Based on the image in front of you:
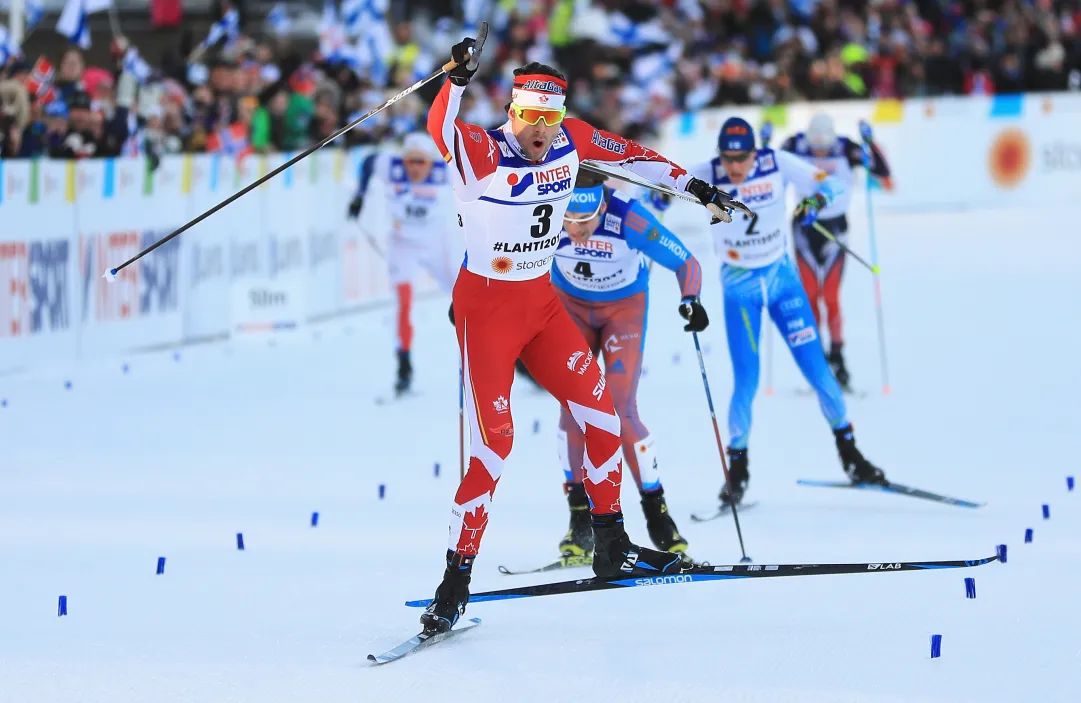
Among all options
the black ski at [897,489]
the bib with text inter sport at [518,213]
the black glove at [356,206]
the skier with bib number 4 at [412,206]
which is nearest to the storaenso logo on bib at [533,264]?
the bib with text inter sport at [518,213]

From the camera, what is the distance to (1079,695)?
15.3ft

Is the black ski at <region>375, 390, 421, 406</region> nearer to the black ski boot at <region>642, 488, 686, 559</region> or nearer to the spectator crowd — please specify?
the black ski boot at <region>642, 488, 686, 559</region>

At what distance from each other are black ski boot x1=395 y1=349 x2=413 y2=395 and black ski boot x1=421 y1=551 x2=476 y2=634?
640 centimetres

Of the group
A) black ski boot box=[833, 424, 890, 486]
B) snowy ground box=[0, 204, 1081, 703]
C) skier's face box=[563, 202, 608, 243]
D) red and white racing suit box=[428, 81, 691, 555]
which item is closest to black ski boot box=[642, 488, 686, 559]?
snowy ground box=[0, 204, 1081, 703]

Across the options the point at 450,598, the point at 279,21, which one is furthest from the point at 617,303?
the point at 279,21

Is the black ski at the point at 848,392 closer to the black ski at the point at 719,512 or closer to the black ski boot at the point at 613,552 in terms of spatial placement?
the black ski at the point at 719,512

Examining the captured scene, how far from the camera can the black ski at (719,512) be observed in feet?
24.7

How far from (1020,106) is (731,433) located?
18.2 metres

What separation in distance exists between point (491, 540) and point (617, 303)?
1253 mm

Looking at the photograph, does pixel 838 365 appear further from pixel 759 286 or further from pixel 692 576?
pixel 692 576

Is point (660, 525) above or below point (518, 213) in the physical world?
below

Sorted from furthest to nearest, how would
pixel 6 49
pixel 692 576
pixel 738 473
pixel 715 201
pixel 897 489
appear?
pixel 6 49 < pixel 738 473 < pixel 897 489 < pixel 715 201 < pixel 692 576

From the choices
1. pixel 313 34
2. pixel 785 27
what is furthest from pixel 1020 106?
pixel 313 34

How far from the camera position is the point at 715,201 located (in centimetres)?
602
